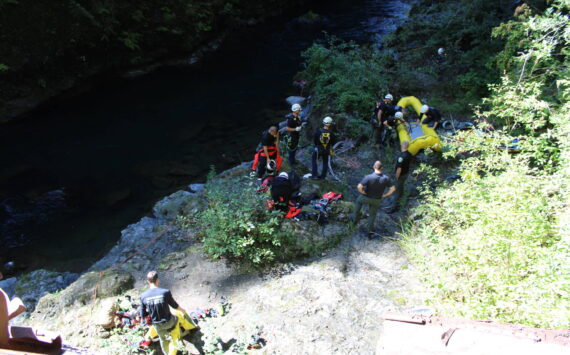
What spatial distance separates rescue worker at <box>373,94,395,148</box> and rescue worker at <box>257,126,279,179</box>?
10.2 ft

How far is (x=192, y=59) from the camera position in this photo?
21031mm

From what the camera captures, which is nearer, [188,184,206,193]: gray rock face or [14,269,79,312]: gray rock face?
[14,269,79,312]: gray rock face

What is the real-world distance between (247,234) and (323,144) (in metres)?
3.23

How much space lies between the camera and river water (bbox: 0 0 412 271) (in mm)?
9539

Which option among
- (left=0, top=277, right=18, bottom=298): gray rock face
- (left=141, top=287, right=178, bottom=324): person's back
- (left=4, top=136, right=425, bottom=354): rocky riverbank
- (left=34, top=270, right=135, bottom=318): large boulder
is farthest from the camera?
(left=0, top=277, right=18, bottom=298): gray rock face

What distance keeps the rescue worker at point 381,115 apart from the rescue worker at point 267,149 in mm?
3100

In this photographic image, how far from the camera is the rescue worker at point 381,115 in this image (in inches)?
395

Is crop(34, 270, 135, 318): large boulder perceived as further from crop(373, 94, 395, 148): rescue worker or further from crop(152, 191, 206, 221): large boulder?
crop(373, 94, 395, 148): rescue worker

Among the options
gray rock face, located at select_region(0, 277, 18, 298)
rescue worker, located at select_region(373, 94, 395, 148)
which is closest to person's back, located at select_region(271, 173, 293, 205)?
rescue worker, located at select_region(373, 94, 395, 148)

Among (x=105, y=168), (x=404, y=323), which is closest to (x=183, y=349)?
(x=404, y=323)

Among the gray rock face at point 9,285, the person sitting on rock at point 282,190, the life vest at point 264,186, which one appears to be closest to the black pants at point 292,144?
the life vest at point 264,186

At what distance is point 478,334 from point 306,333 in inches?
101

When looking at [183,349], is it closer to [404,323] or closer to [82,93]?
[404,323]

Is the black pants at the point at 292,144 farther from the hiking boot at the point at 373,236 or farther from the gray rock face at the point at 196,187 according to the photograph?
the hiking boot at the point at 373,236
